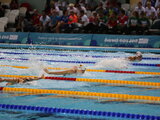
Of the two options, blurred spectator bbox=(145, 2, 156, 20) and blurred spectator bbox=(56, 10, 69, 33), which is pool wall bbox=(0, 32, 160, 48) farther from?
blurred spectator bbox=(145, 2, 156, 20)

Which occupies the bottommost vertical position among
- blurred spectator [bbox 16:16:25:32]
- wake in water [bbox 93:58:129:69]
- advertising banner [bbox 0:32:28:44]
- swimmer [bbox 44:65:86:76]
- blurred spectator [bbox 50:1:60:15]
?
wake in water [bbox 93:58:129:69]

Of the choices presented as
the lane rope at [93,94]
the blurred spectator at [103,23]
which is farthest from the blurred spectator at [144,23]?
the lane rope at [93,94]

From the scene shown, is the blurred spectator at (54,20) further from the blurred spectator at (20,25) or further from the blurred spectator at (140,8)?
the blurred spectator at (140,8)

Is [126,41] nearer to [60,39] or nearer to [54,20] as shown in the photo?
[60,39]

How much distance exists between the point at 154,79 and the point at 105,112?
8.15 feet

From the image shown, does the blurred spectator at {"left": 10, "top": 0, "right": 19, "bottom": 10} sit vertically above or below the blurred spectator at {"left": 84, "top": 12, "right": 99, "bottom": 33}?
above

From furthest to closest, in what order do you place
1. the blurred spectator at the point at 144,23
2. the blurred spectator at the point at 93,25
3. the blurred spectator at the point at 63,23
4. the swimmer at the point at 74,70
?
the blurred spectator at the point at 63,23
the blurred spectator at the point at 93,25
the blurred spectator at the point at 144,23
the swimmer at the point at 74,70

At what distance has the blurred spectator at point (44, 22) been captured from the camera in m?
13.2

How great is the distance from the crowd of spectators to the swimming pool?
149 inches

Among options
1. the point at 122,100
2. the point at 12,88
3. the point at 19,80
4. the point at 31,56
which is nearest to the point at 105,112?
the point at 122,100

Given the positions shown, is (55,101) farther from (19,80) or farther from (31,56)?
(31,56)

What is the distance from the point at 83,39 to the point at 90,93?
23.4 ft

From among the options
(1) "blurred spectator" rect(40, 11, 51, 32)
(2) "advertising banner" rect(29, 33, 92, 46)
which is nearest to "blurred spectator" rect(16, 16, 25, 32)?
(1) "blurred spectator" rect(40, 11, 51, 32)

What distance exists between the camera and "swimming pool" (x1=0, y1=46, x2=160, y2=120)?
13.1ft
